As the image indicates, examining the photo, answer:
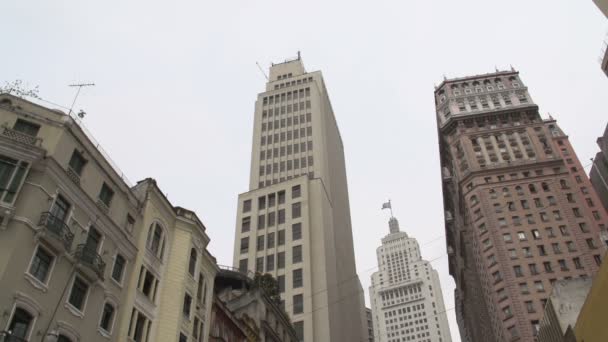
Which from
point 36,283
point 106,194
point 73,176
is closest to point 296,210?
point 106,194

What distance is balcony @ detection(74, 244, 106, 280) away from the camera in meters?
28.1

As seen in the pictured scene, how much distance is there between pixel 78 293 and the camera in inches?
1110

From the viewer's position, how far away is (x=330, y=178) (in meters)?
113

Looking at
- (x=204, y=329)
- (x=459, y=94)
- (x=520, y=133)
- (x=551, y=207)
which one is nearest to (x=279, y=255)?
(x=204, y=329)

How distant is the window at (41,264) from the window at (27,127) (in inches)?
273

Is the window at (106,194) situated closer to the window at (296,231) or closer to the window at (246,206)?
the window at (296,231)

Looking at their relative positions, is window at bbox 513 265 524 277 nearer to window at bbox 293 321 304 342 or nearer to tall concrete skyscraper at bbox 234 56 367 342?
tall concrete skyscraper at bbox 234 56 367 342

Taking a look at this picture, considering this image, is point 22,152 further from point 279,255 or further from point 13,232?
point 279,255

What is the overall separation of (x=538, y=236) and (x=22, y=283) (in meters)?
103

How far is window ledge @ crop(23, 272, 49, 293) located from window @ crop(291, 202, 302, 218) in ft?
228

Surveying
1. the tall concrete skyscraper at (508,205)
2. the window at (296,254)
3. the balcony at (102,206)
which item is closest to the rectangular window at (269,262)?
the window at (296,254)

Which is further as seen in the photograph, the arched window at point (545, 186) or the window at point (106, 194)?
the arched window at point (545, 186)

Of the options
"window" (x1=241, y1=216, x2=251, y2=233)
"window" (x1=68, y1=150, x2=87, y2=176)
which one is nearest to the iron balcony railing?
"window" (x1=68, y1=150, x2=87, y2=176)

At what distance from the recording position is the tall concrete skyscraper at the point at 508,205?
10012 cm
